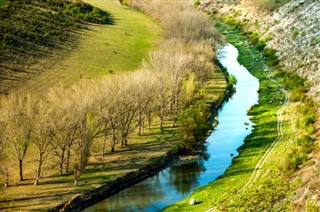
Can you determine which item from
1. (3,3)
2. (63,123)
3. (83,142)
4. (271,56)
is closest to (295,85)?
(271,56)

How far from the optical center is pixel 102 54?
9906cm

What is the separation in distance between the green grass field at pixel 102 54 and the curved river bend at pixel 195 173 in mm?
24967

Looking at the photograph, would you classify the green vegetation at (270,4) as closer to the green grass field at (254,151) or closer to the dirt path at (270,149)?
the green grass field at (254,151)

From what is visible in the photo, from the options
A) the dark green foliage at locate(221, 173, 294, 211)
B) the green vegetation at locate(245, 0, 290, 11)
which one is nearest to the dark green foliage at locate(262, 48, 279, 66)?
the green vegetation at locate(245, 0, 290, 11)

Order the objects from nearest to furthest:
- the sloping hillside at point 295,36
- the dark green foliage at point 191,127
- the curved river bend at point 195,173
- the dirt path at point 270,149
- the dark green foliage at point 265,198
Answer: the dark green foliage at point 265,198 < the sloping hillside at point 295,36 < the curved river bend at point 195,173 < the dirt path at point 270,149 < the dark green foliage at point 191,127

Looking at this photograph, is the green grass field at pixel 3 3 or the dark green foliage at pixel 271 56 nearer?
the dark green foliage at pixel 271 56

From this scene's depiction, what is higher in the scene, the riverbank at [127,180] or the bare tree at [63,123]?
the bare tree at [63,123]

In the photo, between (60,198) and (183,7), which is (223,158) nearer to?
(60,198)

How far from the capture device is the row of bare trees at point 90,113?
167 feet

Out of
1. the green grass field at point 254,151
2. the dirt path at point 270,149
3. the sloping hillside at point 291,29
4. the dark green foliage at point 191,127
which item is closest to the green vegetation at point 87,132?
→ the dark green foliage at point 191,127

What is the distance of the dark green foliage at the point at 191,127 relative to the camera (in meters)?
63.8

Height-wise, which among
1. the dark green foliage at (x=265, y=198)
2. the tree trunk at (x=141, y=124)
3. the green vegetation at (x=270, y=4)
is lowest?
the dark green foliage at (x=265, y=198)

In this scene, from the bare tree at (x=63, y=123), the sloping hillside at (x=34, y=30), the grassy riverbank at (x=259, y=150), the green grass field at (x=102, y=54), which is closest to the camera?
the grassy riverbank at (x=259, y=150)

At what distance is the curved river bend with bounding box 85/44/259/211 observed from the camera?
52062mm
